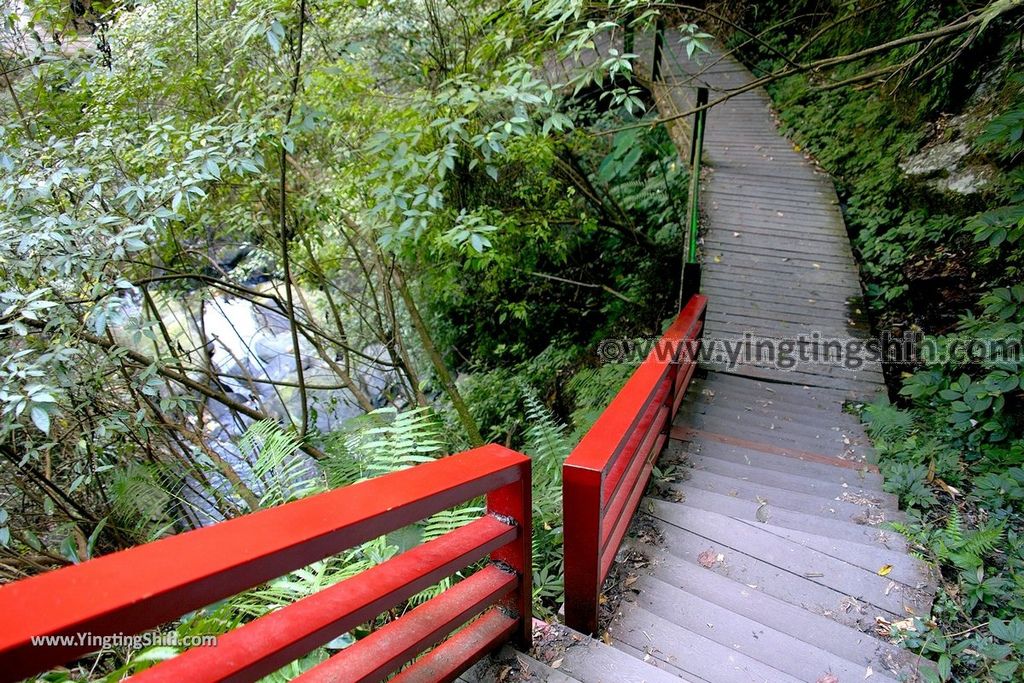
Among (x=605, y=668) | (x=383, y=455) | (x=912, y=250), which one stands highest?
(x=912, y=250)

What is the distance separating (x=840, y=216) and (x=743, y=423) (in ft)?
14.5

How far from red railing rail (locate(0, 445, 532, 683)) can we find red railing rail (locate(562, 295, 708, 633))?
0.29m

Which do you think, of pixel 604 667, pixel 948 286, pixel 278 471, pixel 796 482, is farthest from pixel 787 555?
pixel 948 286

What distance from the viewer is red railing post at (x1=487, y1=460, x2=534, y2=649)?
6.07 feet

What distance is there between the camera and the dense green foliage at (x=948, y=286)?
265 centimetres

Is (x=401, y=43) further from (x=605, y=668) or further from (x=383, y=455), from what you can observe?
(x=605, y=668)

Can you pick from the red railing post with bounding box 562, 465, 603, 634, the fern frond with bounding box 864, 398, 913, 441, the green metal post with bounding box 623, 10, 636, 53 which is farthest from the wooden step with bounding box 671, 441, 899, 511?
the green metal post with bounding box 623, 10, 636, 53

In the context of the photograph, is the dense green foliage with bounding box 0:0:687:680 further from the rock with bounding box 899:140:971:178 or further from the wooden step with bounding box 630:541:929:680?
the rock with bounding box 899:140:971:178

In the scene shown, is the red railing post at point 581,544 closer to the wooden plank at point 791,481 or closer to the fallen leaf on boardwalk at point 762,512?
the fallen leaf on boardwalk at point 762,512

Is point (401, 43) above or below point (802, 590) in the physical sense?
above

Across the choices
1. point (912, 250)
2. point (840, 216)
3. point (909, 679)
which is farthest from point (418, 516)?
point (840, 216)

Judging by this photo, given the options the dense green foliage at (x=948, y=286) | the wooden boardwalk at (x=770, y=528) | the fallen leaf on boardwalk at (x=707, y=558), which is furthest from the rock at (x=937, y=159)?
the fallen leaf on boardwalk at (x=707, y=558)

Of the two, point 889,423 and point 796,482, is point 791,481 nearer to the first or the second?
point 796,482

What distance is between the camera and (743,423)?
15.1 feet
